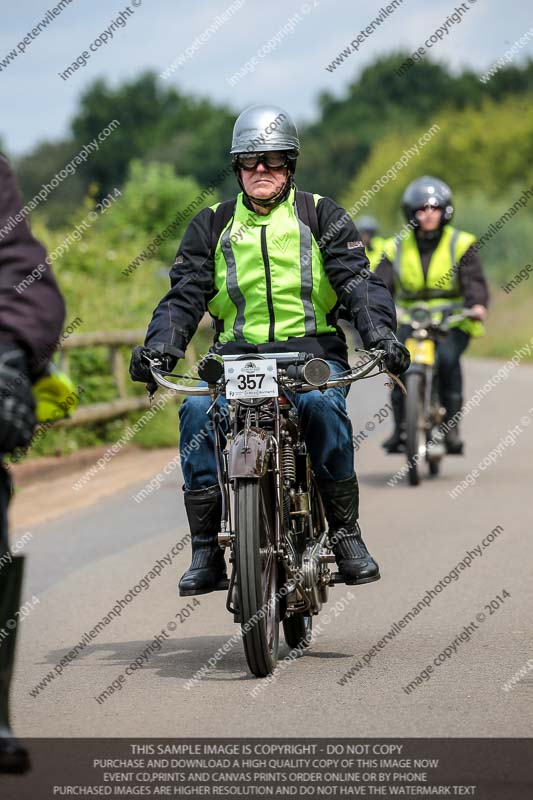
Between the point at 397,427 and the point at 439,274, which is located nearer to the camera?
the point at 439,274

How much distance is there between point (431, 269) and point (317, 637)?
20.5 ft

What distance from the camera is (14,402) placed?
399cm

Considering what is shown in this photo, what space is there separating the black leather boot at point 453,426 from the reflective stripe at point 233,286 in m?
6.83

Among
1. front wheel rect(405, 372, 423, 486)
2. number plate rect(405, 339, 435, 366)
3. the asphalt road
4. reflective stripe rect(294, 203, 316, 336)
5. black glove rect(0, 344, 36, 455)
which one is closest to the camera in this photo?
black glove rect(0, 344, 36, 455)

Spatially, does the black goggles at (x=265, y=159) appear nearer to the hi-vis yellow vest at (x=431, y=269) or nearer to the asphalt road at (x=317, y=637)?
the asphalt road at (x=317, y=637)

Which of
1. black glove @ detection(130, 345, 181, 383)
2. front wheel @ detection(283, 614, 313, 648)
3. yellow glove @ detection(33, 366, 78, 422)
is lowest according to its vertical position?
front wheel @ detection(283, 614, 313, 648)

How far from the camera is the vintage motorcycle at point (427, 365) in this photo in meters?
13.2

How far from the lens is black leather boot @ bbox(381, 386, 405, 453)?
1330 cm

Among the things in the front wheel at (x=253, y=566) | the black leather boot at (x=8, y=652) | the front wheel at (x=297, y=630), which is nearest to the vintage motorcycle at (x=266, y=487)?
the front wheel at (x=253, y=566)

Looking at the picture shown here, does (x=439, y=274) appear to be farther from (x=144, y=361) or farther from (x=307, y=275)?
(x=144, y=361)

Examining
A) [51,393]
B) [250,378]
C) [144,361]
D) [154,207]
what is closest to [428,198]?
[144,361]

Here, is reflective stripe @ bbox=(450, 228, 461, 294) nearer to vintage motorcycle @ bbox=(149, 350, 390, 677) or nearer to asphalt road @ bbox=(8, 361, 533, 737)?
asphalt road @ bbox=(8, 361, 533, 737)

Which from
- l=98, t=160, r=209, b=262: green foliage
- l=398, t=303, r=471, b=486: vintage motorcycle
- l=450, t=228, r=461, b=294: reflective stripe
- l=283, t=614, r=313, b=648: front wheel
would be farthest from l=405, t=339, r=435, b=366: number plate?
l=98, t=160, r=209, b=262: green foliage

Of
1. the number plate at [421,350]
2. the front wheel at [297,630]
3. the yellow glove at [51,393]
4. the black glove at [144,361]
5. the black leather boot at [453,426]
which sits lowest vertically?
the black leather boot at [453,426]
